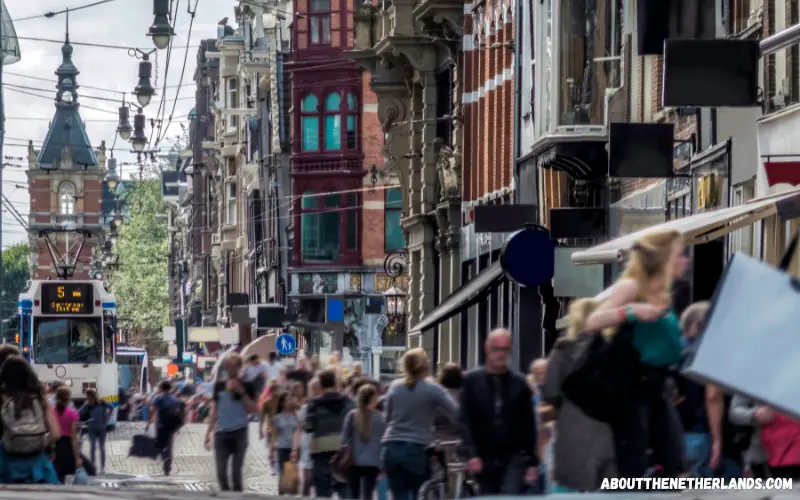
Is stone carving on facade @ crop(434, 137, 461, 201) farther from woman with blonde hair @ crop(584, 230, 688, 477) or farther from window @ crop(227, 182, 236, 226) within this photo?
window @ crop(227, 182, 236, 226)

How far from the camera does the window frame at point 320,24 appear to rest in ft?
238

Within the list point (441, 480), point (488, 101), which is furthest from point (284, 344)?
point (441, 480)

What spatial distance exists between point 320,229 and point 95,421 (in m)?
40.5

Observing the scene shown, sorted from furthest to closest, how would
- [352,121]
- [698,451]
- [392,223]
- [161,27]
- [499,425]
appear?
[352,121] < [392,223] < [161,27] < [499,425] < [698,451]

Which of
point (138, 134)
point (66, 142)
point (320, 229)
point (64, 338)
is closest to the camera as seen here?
point (64, 338)

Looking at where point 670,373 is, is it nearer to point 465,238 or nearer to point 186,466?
point 186,466

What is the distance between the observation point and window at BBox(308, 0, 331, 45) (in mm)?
72688

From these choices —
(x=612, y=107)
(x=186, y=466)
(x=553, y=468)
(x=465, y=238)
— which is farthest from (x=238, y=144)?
(x=553, y=468)

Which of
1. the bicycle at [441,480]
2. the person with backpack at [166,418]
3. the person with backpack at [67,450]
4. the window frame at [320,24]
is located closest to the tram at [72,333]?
the person with backpack at [166,418]

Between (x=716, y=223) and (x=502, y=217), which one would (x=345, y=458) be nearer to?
(x=716, y=223)

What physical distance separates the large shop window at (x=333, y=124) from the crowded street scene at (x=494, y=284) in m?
0.09

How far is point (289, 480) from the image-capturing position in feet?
69.8

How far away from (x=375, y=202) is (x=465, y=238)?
3026cm

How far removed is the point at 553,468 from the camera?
389 inches
